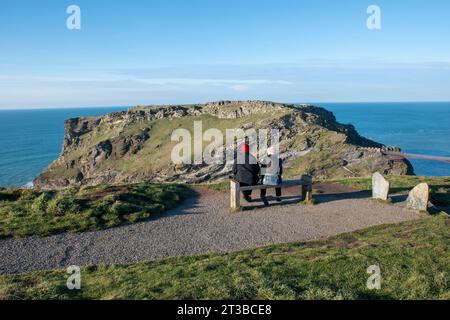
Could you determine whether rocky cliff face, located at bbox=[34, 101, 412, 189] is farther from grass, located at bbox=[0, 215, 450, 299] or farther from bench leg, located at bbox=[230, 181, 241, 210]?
grass, located at bbox=[0, 215, 450, 299]

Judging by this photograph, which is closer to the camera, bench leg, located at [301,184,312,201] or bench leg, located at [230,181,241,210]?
bench leg, located at [230,181,241,210]

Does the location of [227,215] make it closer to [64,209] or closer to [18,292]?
[64,209]

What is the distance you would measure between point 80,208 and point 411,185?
16088 millimetres

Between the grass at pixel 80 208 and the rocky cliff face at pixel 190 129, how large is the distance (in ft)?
161

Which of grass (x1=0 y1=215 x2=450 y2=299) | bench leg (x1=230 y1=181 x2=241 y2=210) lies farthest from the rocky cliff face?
grass (x1=0 y1=215 x2=450 y2=299)

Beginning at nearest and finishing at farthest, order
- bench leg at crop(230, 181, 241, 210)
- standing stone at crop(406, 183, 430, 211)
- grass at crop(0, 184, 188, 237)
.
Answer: grass at crop(0, 184, 188, 237)
standing stone at crop(406, 183, 430, 211)
bench leg at crop(230, 181, 241, 210)

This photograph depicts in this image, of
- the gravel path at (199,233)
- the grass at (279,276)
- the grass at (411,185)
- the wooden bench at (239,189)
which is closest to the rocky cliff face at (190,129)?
the grass at (411,185)

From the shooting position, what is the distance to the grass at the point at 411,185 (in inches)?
734

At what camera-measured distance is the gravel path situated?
38.3ft

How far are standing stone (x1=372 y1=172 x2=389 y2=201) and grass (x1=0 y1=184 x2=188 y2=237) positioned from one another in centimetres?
869

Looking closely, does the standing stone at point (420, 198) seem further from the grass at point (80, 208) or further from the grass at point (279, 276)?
the grass at point (80, 208)

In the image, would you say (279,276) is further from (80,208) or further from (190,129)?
(190,129)

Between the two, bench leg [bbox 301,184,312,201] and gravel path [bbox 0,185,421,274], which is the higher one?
bench leg [bbox 301,184,312,201]
